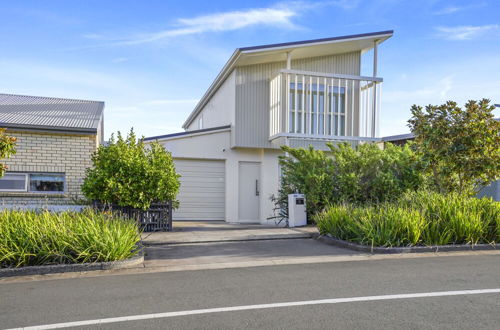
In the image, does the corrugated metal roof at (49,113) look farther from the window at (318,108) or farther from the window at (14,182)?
the window at (318,108)

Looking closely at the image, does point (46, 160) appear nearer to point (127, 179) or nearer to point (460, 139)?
point (127, 179)

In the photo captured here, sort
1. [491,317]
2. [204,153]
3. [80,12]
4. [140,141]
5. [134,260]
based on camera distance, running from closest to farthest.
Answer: [491,317] < [134,260] < [80,12] < [140,141] < [204,153]

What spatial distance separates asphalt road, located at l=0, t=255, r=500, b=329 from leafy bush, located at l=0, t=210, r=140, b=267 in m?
0.76

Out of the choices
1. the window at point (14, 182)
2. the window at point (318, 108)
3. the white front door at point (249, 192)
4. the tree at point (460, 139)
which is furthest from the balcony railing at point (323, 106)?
the window at point (14, 182)

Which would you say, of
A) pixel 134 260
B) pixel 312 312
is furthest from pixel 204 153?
pixel 312 312

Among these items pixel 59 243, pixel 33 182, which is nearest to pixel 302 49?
pixel 33 182

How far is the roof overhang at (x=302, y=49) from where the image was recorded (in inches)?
572

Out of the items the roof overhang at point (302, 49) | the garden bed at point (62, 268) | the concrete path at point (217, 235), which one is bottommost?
the garden bed at point (62, 268)

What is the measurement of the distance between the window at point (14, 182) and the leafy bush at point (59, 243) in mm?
4777

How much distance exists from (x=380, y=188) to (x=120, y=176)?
308 inches

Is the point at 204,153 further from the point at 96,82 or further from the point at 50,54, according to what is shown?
the point at 50,54

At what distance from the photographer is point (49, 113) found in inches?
551

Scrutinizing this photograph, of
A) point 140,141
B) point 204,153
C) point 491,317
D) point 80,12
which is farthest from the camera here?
point 204,153

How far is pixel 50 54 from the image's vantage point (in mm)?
11812
